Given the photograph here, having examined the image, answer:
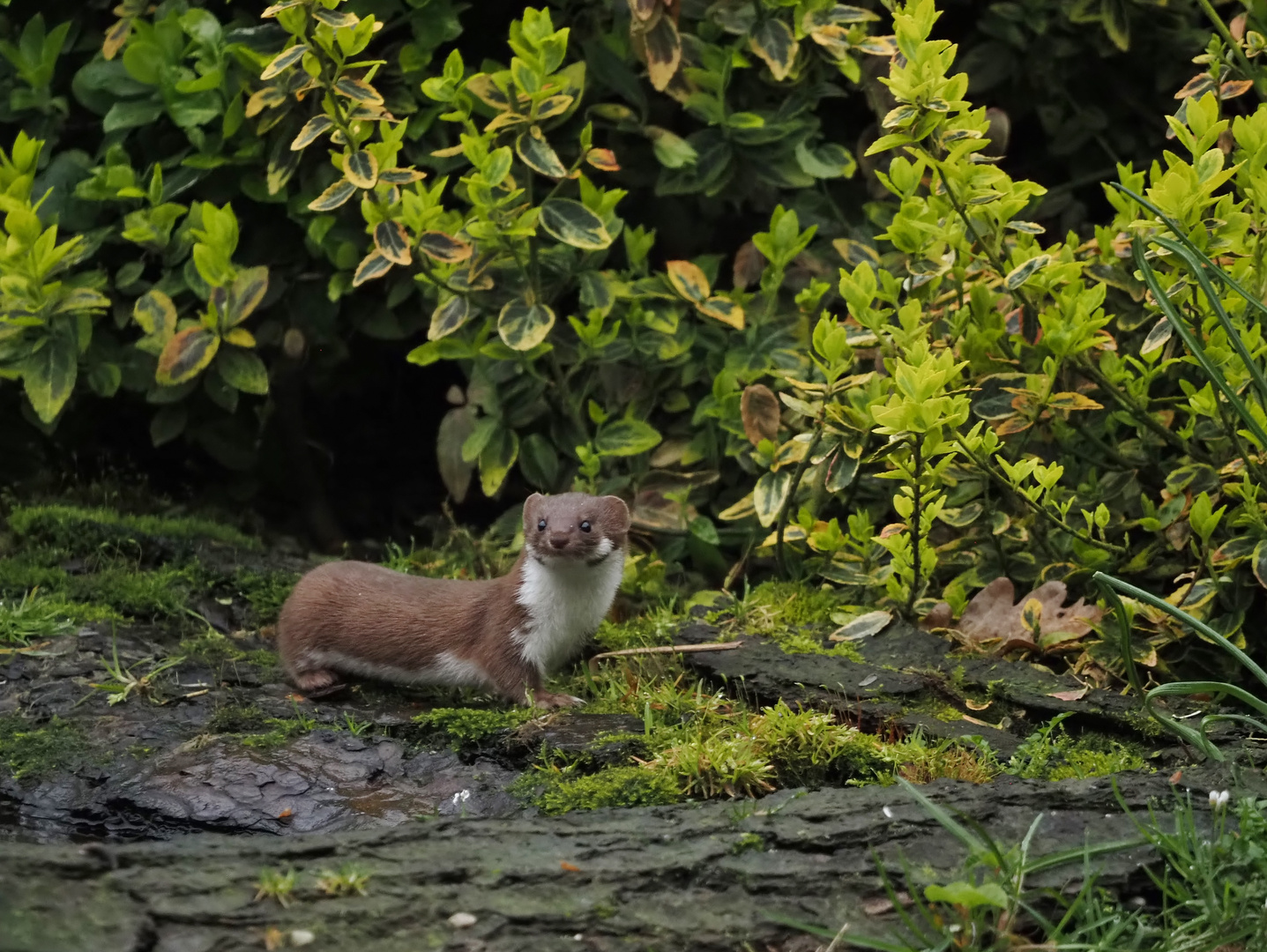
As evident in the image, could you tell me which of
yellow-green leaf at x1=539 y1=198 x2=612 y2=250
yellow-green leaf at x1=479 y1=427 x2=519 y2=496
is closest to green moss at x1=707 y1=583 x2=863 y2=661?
yellow-green leaf at x1=479 y1=427 x2=519 y2=496

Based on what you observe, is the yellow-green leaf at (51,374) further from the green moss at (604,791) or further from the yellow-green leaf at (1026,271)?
the yellow-green leaf at (1026,271)

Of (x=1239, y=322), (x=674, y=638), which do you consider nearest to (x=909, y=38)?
(x=1239, y=322)

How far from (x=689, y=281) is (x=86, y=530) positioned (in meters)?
2.91

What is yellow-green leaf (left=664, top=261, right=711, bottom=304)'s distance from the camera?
5762mm

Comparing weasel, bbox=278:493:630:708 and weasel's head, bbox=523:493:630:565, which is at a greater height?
weasel's head, bbox=523:493:630:565

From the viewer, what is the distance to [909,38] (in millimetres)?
4535

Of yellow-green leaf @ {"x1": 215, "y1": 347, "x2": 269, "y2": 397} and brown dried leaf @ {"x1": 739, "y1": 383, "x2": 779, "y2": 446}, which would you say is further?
yellow-green leaf @ {"x1": 215, "y1": 347, "x2": 269, "y2": 397}

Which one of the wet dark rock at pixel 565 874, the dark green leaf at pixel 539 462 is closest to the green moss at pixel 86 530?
the dark green leaf at pixel 539 462

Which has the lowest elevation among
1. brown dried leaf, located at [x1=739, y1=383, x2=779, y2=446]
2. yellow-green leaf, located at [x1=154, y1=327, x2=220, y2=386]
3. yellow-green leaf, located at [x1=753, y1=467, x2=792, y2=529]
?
yellow-green leaf, located at [x1=753, y1=467, x2=792, y2=529]

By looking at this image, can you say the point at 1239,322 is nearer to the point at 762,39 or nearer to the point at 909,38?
the point at 909,38

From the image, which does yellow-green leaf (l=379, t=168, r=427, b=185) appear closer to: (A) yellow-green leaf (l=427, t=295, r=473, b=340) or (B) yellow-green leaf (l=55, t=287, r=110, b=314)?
(A) yellow-green leaf (l=427, t=295, r=473, b=340)

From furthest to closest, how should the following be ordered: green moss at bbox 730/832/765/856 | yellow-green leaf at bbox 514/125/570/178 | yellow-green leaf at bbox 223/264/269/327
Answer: yellow-green leaf at bbox 223/264/269/327
yellow-green leaf at bbox 514/125/570/178
green moss at bbox 730/832/765/856

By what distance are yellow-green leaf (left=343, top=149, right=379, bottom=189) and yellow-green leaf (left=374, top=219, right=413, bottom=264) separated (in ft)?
0.66

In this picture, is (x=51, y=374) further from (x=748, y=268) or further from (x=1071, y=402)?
(x=1071, y=402)
